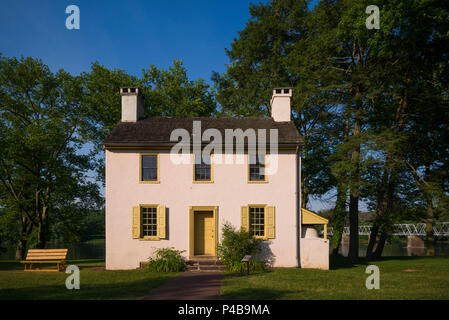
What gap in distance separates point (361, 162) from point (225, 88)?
14.5m

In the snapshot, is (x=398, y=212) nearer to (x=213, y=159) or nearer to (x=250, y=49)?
(x=213, y=159)

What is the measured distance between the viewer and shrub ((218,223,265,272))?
12844 millimetres

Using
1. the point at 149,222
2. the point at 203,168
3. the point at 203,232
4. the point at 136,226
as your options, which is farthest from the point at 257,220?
the point at 136,226

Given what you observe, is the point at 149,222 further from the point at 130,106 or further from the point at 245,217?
the point at 130,106

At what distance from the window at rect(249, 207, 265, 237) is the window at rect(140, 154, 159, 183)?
4825mm

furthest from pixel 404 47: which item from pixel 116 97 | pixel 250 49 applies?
pixel 116 97

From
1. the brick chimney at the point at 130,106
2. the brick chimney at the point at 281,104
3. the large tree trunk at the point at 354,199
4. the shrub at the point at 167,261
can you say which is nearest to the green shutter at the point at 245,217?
the shrub at the point at 167,261

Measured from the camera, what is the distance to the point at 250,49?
2573 cm

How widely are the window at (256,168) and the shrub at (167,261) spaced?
191 inches

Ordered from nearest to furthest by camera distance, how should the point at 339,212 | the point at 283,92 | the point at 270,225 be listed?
the point at 270,225 < the point at 283,92 < the point at 339,212

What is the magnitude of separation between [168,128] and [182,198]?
3.87 metres

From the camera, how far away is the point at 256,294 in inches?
327

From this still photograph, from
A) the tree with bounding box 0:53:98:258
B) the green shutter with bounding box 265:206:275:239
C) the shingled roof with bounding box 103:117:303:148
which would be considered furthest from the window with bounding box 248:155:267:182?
the tree with bounding box 0:53:98:258
